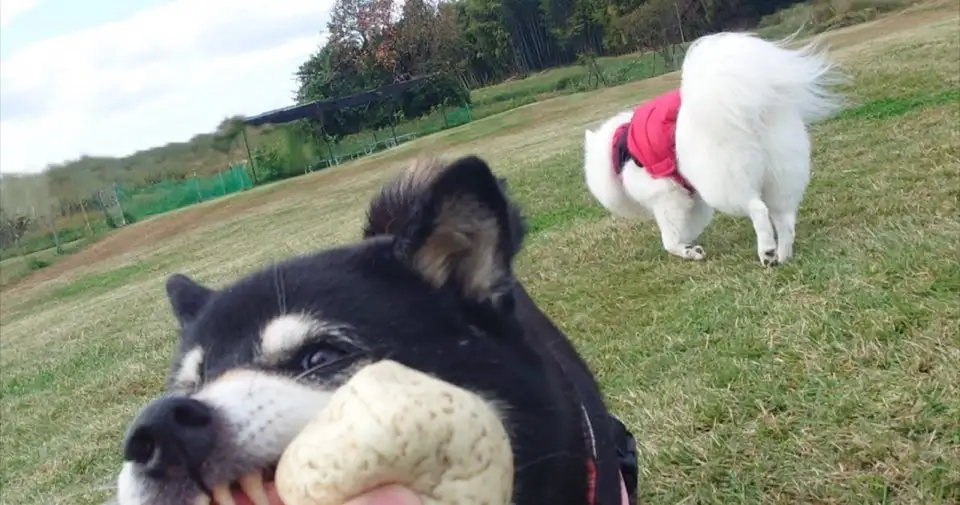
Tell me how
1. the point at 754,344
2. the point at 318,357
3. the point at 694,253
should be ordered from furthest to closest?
the point at 694,253, the point at 754,344, the point at 318,357

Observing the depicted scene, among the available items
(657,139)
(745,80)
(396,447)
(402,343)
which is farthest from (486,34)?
(396,447)

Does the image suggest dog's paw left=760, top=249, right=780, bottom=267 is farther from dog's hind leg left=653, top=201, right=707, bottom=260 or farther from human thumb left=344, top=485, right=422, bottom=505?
human thumb left=344, top=485, right=422, bottom=505

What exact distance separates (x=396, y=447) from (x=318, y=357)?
0.45 m

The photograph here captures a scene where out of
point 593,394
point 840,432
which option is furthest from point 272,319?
point 840,432

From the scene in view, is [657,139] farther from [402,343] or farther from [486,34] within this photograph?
[486,34]

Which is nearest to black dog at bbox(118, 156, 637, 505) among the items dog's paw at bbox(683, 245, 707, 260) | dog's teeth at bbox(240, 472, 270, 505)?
dog's teeth at bbox(240, 472, 270, 505)

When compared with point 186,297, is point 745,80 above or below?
above

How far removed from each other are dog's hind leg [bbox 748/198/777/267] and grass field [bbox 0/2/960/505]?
0.51 feet

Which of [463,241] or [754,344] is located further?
[754,344]

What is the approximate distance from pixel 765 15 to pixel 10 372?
1178 inches

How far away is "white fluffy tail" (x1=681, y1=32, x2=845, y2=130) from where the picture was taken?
5.02 m

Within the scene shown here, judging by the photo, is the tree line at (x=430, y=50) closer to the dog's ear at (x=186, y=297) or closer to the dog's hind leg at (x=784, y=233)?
the dog's hind leg at (x=784, y=233)

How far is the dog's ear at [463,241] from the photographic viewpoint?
1977mm

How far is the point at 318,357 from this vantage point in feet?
5.93
